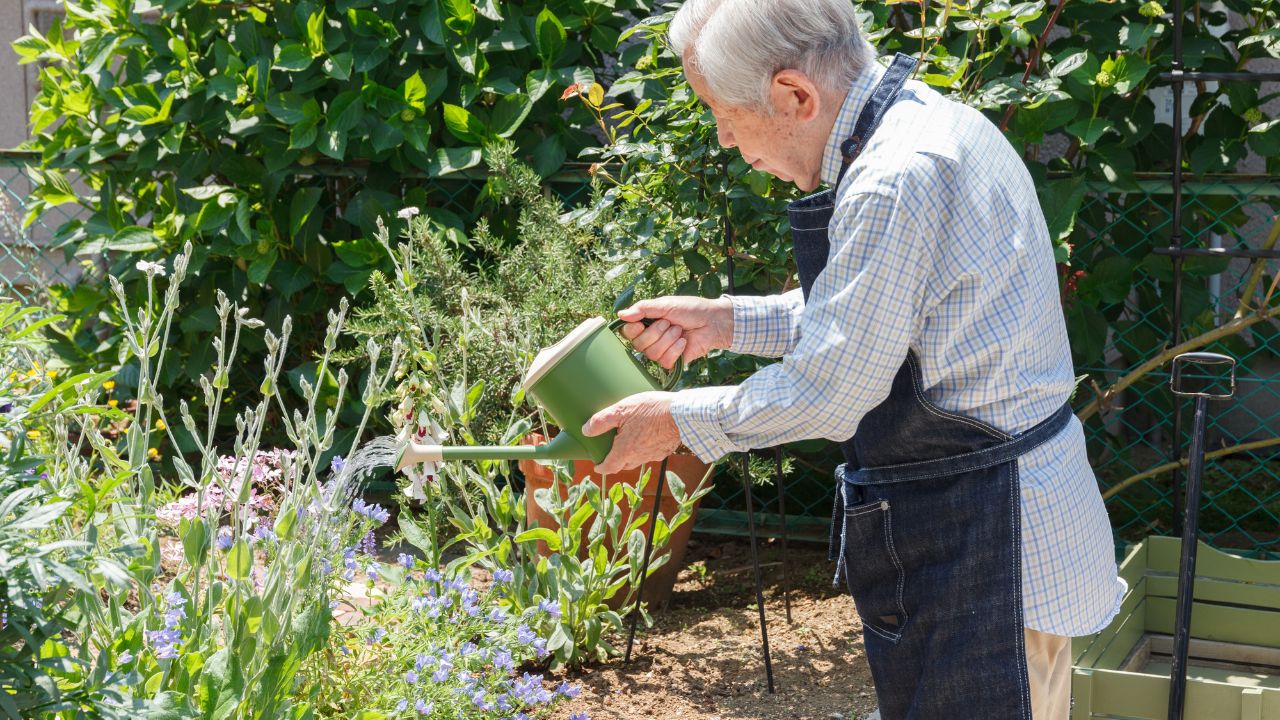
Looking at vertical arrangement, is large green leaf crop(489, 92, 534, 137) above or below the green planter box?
above

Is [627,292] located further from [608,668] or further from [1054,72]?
[1054,72]

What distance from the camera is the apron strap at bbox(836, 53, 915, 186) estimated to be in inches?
63.8

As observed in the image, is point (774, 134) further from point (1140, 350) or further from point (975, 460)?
point (1140, 350)

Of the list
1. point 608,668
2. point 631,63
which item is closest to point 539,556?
point 608,668

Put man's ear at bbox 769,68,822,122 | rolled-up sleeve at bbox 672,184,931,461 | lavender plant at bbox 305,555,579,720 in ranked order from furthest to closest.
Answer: lavender plant at bbox 305,555,579,720 → man's ear at bbox 769,68,822,122 → rolled-up sleeve at bbox 672,184,931,461

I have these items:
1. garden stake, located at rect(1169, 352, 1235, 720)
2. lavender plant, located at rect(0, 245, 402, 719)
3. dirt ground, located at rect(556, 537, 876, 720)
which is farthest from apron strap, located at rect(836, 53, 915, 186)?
dirt ground, located at rect(556, 537, 876, 720)

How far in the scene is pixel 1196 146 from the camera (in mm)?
3537

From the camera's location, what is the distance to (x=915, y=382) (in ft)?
5.37

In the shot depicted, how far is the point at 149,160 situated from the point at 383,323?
1.31m

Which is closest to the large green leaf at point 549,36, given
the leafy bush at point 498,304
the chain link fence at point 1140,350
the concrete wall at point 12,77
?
the chain link fence at point 1140,350

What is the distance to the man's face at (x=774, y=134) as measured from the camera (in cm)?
165

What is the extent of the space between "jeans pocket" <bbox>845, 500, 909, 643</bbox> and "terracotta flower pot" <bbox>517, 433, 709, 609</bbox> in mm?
1343

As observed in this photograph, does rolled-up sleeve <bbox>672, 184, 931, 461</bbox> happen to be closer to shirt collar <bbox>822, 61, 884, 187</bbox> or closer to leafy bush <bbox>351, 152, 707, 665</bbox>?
shirt collar <bbox>822, 61, 884, 187</bbox>

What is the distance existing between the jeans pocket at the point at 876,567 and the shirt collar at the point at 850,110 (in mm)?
485
